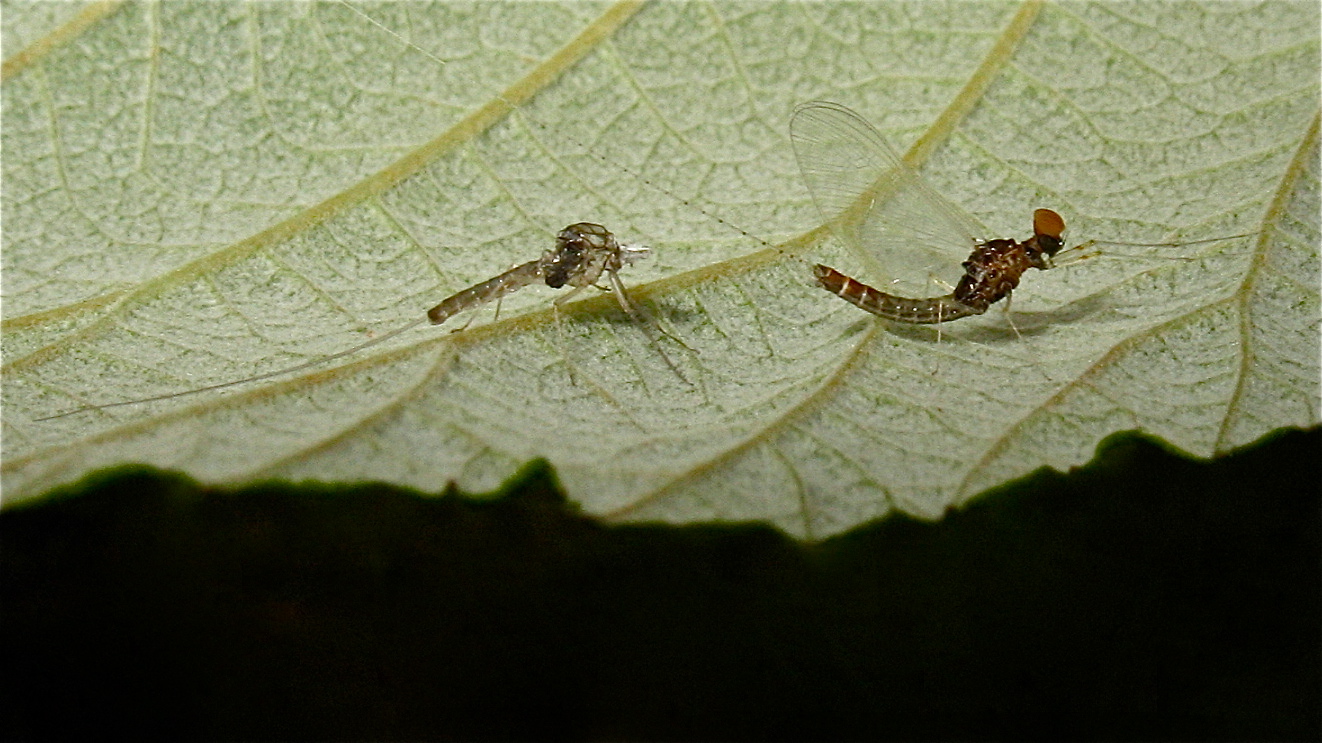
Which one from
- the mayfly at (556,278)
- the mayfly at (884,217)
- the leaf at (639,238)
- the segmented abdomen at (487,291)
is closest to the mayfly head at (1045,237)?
the mayfly at (884,217)

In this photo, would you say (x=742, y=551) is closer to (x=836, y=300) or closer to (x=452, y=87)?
(x=836, y=300)

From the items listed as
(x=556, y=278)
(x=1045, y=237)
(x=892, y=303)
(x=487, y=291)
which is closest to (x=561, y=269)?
(x=556, y=278)

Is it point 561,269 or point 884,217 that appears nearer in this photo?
point 561,269

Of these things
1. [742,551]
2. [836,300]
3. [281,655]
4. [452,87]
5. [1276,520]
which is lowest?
[1276,520]

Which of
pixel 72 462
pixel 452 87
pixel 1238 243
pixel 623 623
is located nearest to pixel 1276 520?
pixel 1238 243

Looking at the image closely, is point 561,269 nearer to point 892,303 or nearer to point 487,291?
point 487,291

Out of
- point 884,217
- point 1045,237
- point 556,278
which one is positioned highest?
point 556,278
